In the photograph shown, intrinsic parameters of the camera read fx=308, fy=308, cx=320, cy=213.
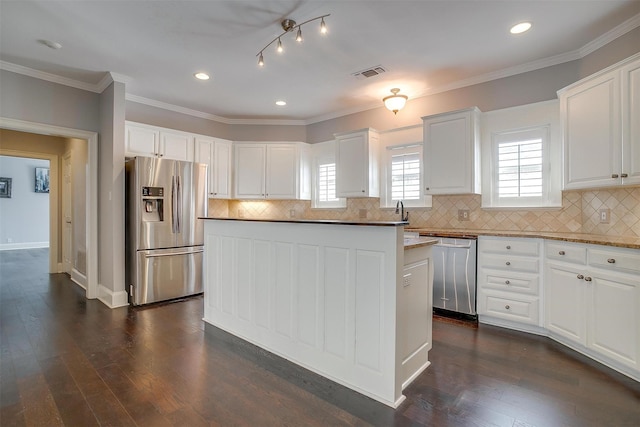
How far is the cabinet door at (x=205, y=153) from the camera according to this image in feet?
16.3

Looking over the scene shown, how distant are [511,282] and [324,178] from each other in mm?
3281

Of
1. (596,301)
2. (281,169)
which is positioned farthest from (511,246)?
(281,169)

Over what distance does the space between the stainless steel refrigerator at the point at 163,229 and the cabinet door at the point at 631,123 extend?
4.60 meters

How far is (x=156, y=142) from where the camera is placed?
4473 mm

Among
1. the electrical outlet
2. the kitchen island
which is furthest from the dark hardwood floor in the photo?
the electrical outlet

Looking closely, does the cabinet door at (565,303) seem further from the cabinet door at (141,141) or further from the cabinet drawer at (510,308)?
the cabinet door at (141,141)

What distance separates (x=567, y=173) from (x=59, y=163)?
7794 millimetres

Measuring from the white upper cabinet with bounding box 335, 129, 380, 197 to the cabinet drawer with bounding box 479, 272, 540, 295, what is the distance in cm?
191

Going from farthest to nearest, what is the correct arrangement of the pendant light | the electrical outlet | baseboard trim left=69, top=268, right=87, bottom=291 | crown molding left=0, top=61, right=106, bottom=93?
baseboard trim left=69, top=268, right=87, bottom=291 < the pendant light < the electrical outlet < crown molding left=0, top=61, right=106, bottom=93

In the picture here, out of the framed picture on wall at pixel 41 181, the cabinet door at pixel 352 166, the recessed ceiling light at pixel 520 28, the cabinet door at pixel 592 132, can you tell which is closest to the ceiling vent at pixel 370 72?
the cabinet door at pixel 352 166

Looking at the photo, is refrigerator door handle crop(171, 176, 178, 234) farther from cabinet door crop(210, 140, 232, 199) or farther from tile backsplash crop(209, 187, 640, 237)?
tile backsplash crop(209, 187, 640, 237)

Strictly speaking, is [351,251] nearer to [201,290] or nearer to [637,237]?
[637,237]

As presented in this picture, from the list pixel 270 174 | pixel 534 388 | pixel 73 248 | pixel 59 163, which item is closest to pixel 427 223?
pixel 534 388

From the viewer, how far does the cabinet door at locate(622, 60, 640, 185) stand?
94.0 inches
